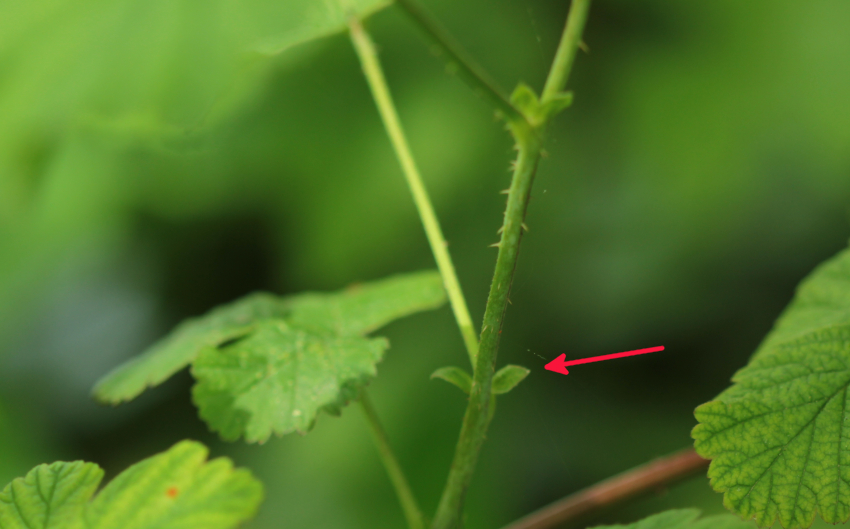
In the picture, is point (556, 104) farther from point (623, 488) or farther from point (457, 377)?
point (623, 488)

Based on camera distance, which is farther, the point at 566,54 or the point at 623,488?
the point at 623,488

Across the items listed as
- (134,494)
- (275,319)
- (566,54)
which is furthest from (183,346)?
(566,54)

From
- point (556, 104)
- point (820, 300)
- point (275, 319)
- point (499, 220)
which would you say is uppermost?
point (499, 220)

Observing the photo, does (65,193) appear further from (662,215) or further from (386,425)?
(662,215)

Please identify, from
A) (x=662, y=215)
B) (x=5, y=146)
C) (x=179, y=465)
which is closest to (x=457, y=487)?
(x=179, y=465)

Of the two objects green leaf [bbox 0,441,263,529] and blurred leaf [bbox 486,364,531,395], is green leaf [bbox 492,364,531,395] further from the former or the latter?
green leaf [bbox 0,441,263,529]

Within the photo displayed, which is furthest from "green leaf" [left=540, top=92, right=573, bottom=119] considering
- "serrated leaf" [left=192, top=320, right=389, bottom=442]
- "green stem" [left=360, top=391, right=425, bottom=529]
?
"green stem" [left=360, top=391, right=425, bottom=529]

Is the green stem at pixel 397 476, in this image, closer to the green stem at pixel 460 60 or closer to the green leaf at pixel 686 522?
the green leaf at pixel 686 522
